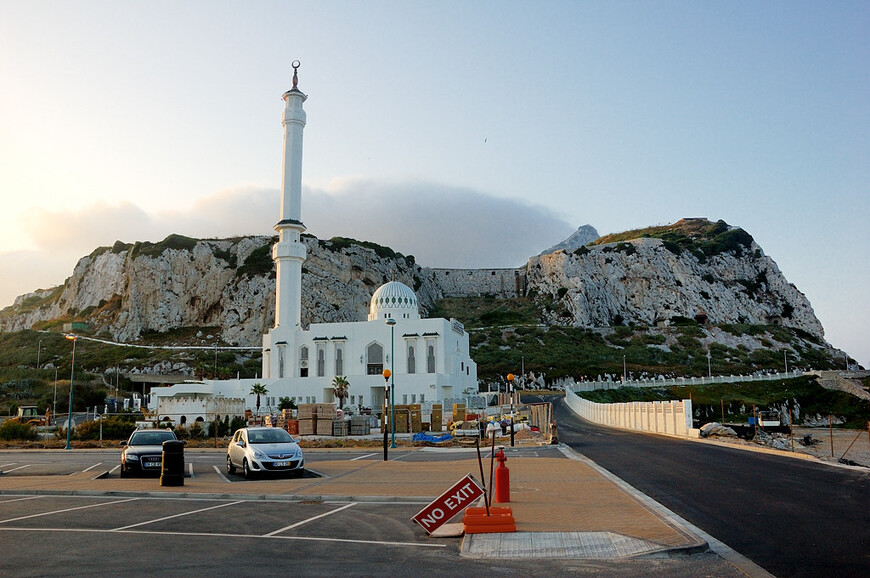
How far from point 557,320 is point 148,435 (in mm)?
123663

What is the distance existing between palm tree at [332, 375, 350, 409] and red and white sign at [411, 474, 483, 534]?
181 ft

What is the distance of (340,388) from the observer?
211 ft

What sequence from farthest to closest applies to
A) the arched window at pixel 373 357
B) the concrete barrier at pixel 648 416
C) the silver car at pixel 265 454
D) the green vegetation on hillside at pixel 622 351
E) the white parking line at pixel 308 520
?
A: the green vegetation on hillside at pixel 622 351 < the arched window at pixel 373 357 < the concrete barrier at pixel 648 416 < the silver car at pixel 265 454 < the white parking line at pixel 308 520

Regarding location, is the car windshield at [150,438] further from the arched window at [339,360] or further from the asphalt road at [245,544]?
the arched window at [339,360]

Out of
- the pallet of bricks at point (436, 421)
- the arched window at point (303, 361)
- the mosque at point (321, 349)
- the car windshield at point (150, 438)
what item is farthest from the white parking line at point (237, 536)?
the arched window at point (303, 361)

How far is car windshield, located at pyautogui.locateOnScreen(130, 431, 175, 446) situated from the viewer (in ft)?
65.3

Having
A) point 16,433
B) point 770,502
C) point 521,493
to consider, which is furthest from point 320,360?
point 770,502

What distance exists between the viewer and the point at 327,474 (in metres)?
19.1

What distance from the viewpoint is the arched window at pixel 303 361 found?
7000 centimetres

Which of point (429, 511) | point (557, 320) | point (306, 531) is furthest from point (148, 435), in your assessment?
point (557, 320)

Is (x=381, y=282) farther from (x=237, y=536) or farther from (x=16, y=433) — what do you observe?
(x=237, y=536)

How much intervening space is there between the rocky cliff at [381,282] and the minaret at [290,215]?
46.7 metres

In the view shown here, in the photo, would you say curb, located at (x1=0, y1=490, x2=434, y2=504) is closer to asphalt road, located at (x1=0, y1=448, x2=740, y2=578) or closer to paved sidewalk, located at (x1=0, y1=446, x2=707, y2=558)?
paved sidewalk, located at (x1=0, y1=446, x2=707, y2=558)

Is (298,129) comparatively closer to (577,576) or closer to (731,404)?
(731,404)
